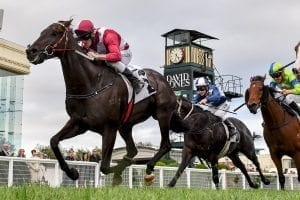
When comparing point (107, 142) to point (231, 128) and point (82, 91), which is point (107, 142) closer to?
point (82, 91)

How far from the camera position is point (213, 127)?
11.4 m

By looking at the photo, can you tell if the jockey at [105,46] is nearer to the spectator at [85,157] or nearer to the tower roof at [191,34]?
the spectator at [85,157]

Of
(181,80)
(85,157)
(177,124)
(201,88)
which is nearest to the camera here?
(177,124)

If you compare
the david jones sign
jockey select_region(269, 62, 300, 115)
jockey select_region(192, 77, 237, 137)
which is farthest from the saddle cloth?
the david jones sign

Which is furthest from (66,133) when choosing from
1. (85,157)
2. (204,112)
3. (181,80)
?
(181,80)

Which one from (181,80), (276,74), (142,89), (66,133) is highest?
(181,80)

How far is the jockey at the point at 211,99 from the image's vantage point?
38.9 feet

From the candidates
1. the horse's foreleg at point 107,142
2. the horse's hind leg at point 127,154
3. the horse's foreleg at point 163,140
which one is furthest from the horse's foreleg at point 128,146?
the horse's foreleg at point 107,142

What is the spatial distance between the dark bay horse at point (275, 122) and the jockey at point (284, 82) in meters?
0.20

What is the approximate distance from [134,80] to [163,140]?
4.35 feet

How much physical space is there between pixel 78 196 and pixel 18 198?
44 cm

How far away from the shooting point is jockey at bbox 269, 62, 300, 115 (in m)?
10.2

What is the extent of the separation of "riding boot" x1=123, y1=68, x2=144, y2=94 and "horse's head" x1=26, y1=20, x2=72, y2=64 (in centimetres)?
89

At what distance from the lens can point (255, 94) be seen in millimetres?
10000
